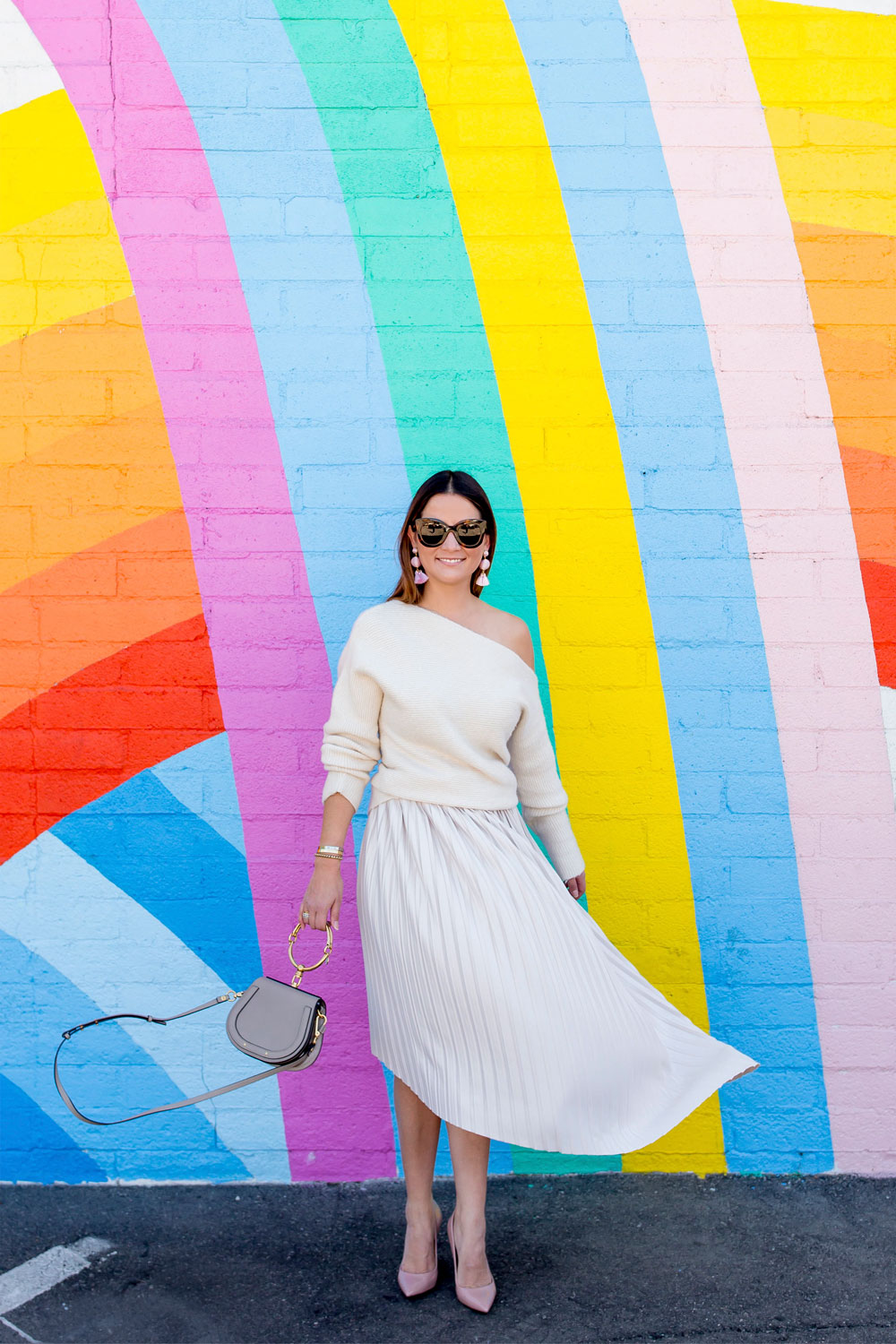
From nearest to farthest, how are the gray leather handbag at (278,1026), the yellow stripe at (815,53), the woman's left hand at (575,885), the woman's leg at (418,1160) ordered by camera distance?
the gray leather handbag at (278,1026), the woman's leg at (418,1160), the woman's left hand at (575,885), the yellow stripe at (815,53)

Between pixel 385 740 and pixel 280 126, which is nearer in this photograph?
pixel 385 740

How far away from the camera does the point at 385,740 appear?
8.55 ft

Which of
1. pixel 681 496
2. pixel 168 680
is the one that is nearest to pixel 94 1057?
pixel 168 680

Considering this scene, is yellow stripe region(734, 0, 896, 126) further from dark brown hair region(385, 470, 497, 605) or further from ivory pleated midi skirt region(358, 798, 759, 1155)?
ivory pleated midi skirt region(358, 798, 759, 1155)

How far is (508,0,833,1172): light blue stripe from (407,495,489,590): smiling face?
700mm

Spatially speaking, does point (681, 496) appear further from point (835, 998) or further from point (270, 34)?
point (270, 34)

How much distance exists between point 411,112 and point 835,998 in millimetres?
2805

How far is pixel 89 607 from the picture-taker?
3121 mm

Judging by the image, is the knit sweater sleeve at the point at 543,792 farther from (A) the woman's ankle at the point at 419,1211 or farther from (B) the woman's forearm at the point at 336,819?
(A) the woman's ankle at the point at 419,1211

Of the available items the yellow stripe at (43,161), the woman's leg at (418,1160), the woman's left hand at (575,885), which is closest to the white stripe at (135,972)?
the woman's leg at (418,1160)

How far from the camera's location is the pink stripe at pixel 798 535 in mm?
3045

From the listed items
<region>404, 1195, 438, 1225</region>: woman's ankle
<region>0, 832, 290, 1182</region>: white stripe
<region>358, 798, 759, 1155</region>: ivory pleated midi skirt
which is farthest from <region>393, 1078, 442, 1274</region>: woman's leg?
<region>0, 832, 290, 1182</region>: white stripe

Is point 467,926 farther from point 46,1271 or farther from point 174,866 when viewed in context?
point 46,1271

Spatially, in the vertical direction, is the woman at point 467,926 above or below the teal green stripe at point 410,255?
below
